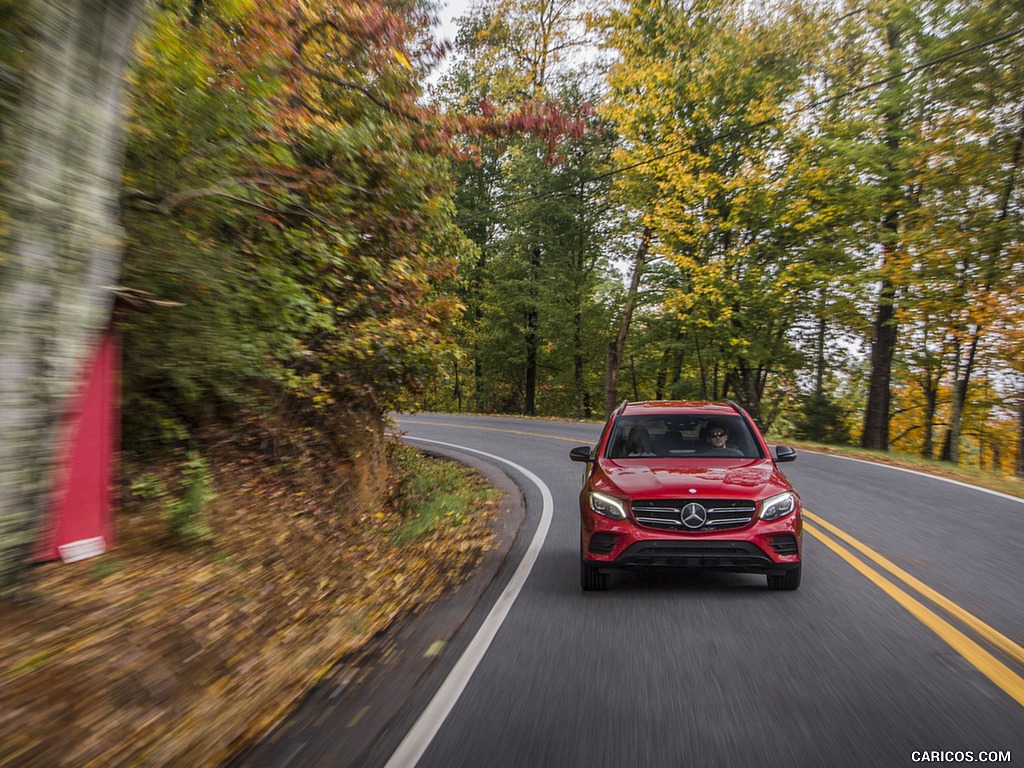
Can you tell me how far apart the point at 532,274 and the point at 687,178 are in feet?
35.6

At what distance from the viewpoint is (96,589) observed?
14.7 ft

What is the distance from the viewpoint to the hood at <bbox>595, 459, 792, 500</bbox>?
5461mm

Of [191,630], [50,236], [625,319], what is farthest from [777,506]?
[625,319]

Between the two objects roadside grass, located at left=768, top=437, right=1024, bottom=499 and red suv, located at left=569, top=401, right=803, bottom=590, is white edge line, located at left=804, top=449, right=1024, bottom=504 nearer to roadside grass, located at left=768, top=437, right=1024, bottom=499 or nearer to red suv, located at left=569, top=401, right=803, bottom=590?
roadside grass, located at left=768, top=437, right=1024, bottom=499

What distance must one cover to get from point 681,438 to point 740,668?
2.95 m

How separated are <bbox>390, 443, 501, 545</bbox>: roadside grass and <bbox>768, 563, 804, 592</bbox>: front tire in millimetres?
4079

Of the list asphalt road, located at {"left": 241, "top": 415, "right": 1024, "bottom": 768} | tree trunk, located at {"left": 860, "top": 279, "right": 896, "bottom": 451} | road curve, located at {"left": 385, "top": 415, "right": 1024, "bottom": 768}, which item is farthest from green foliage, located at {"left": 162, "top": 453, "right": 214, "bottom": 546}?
tree trunk, located at {"left": 860, "top": 279, "right": 896, "bottom": 451}

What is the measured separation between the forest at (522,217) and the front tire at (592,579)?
12.2 feet

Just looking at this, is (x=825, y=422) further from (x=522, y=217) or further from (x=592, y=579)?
(x=592, y=579)

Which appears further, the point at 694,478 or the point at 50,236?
the point at 694,478

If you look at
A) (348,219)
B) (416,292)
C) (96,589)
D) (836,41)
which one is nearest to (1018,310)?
(836,41)

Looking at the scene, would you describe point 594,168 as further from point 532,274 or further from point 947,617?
point 947,617

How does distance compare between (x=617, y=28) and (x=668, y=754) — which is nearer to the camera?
(x=668, y=754)

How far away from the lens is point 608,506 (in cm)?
562
